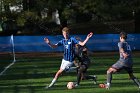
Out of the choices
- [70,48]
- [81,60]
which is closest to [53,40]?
[81,60]

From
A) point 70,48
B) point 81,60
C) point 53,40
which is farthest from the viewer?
point 53,40

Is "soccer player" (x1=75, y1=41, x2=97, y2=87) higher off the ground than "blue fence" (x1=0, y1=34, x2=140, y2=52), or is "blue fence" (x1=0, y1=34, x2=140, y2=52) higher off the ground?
"soccer player" (x1=75, y1=41, x2=97, y2=87)

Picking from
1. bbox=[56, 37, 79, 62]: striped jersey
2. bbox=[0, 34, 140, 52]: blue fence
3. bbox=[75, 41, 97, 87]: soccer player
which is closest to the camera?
bbox=[56, 37, 79, 62]: striped jersey

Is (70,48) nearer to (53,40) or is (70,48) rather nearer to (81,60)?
(81,60)

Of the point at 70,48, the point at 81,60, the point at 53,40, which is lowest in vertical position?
the point at 53,40

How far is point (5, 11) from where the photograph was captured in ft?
152

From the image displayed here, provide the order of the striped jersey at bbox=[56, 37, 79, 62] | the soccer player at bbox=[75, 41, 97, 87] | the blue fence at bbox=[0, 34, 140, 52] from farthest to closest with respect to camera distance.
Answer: the blue fence at bbox=[0, 34, 140, 52] < the soccer player at bbox=[75, 41, 97, 87] < the striped jersey at bbox=[56, 37, 79, 62]

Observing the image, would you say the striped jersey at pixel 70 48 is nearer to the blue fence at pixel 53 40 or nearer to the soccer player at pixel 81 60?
the soccer player at pixel 81 60

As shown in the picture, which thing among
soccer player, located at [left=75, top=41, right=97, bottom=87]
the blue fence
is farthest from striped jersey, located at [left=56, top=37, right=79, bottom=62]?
the blue fence

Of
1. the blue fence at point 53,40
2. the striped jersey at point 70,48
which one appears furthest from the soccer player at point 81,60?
the blue fence at point 53,40

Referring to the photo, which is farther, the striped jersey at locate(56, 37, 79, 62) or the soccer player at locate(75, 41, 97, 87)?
the soccer player at locate(75, 41, 97, 87)

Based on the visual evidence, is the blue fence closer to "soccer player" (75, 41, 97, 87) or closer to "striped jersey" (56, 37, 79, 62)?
"soccer player" (75, 41, 97, 87)

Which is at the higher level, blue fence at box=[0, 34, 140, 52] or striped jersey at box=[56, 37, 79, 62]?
striped jersey at box=[56, 37, 79, 62]

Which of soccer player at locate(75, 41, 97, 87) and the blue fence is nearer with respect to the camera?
soccer player at locate(75, 41, 97, 87)
